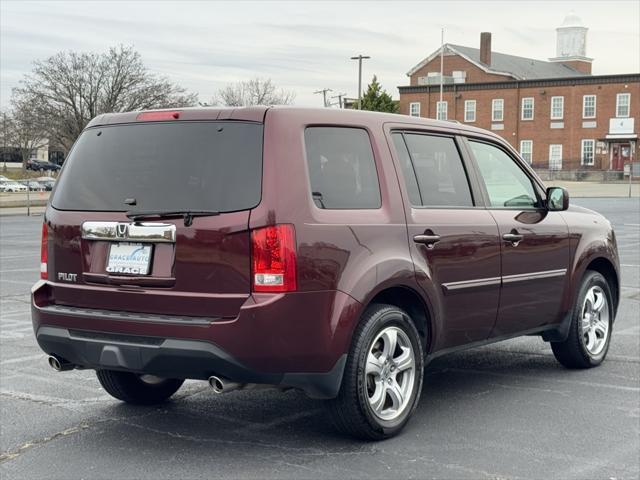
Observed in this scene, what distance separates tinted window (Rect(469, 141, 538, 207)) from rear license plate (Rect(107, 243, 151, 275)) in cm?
248

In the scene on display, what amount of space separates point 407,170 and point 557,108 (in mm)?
69098

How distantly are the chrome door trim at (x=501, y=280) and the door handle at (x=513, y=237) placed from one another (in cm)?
22

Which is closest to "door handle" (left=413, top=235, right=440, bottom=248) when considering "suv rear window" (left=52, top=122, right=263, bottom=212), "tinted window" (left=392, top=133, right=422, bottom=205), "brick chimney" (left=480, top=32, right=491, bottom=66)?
"tinted window" (left=392, top=133, right=422, bottom=205)

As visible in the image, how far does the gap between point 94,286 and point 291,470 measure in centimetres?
146

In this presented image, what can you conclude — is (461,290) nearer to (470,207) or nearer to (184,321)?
(470,207)

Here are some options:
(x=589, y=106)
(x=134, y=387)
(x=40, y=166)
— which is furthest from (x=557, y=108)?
(x=134, y=387)

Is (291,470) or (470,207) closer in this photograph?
(291,470)

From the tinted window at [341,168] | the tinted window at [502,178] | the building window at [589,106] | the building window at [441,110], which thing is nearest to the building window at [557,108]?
the building window at [589,106]

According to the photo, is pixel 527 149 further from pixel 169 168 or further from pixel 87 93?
pixel 169 168

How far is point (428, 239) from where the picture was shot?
17.9ft

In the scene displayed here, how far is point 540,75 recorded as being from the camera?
3327 inches

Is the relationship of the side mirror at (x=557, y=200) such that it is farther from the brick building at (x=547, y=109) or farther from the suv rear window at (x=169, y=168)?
the brick building at (x=547, y=109)

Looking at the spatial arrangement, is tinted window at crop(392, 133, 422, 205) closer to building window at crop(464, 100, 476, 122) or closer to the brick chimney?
building window at crop(464, 100, 476, 122)

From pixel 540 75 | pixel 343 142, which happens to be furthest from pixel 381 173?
pixel 540 75
